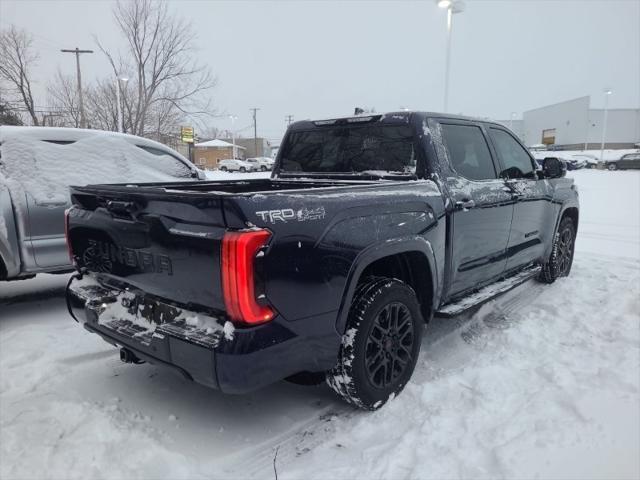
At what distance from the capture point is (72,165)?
194 inches

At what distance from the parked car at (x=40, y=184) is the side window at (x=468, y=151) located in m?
3.62

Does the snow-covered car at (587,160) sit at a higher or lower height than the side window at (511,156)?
lower

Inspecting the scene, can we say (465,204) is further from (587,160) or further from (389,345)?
(587,160)

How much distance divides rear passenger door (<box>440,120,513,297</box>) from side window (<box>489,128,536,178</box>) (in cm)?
25

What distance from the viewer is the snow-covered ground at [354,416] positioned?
2.47 m

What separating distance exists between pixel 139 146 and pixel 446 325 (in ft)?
13.6

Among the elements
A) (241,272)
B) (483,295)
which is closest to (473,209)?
(483,295)

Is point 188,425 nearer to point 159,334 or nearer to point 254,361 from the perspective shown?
point 159,334

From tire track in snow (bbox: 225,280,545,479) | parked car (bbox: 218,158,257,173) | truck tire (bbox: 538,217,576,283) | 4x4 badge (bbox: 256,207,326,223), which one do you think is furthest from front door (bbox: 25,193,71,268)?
parked car (bbox: 218,158,257,173)

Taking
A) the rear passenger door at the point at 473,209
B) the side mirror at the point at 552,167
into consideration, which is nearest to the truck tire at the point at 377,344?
the rear passenger door at the point at 473,209

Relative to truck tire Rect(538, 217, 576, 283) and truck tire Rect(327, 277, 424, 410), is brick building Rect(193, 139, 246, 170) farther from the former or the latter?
truck tire Rect(327, 277, 424, 410)

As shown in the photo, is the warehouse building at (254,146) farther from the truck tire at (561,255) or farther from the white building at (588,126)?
the truck tire at (561,255)

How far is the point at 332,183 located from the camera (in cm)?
366

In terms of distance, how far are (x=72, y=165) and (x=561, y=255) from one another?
18.8ft
